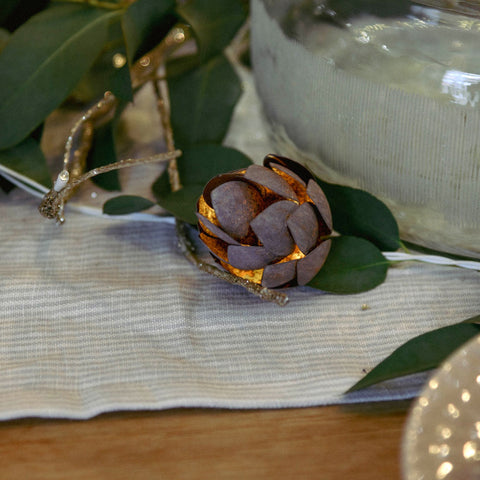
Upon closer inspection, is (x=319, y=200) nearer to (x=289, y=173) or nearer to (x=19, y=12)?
(x=289, y=173)

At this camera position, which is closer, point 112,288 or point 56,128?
point 112,288

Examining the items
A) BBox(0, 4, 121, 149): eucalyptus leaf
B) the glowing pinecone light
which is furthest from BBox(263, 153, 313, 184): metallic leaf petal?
BBox(0, 4, 121, 149): eucalyptus leaf

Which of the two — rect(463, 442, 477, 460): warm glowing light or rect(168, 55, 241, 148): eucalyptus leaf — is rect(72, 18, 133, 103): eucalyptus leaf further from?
rect(463, 442, 477, 460): warm glowing light

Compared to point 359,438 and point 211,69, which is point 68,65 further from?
point 359,438

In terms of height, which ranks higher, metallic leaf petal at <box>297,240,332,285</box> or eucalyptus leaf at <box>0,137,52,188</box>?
metallic leaf petal at <box>297,240,332,285</box>

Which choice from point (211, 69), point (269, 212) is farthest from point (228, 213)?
point (211, 69)
